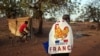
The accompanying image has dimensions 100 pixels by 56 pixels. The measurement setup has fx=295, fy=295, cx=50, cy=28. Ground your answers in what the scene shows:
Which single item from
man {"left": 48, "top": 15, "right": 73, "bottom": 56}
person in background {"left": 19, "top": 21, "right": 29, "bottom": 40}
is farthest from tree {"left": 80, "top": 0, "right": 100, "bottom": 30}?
man {"left": 48, "top": 15, "right": 73, "bottom": 56}

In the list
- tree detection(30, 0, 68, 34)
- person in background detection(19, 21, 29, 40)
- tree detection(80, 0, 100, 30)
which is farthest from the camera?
tree detection(80, 0, 100, 30)

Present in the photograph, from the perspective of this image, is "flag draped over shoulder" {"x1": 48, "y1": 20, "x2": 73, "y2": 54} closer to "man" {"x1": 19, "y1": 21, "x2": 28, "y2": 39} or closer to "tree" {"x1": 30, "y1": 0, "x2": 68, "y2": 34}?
"man" {"x1": 19, "y1": 21, "x2": 28, "y2": 39}

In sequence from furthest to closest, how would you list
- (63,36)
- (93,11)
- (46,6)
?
(93,11), (46,6), (63,36)

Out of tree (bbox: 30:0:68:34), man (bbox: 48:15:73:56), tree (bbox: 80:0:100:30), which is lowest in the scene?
tree (bbox: 80:0:100:30)

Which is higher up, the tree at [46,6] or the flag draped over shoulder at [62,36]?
the flag draped over shoulder at [62,36]

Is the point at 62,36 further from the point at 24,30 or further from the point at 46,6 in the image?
the point at 46,6

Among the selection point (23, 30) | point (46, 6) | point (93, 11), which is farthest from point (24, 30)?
point (93, 11)

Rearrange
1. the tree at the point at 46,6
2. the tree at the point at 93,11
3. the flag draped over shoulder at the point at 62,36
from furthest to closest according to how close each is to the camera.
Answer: the tree at the point at 93,11, the tree at the point at 46,6, the flag draped over shoulder at the point at 62,36

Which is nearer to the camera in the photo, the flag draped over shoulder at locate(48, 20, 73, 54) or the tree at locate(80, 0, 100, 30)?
the flag draped over shoulder at locate(48, 20, 73, 54)

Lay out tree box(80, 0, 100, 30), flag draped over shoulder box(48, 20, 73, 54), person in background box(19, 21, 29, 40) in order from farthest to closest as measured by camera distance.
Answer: tree box(80, 0, 100, 30) → person in background box(19, 21, 29, 40) → flag draped over shoulder box(48, 20, 73, 54)

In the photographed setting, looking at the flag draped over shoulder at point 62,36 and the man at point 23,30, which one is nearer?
the flag draped over shoulder at point 62,36

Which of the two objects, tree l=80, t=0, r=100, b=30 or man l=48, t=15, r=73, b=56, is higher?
man l=48, t=15, r=73, b=56

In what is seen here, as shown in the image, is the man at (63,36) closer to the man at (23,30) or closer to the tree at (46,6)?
the man at (23,30)

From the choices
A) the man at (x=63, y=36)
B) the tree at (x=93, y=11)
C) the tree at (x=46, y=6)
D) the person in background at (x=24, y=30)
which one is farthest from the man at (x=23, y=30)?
the tree at (x=93, y=11)
